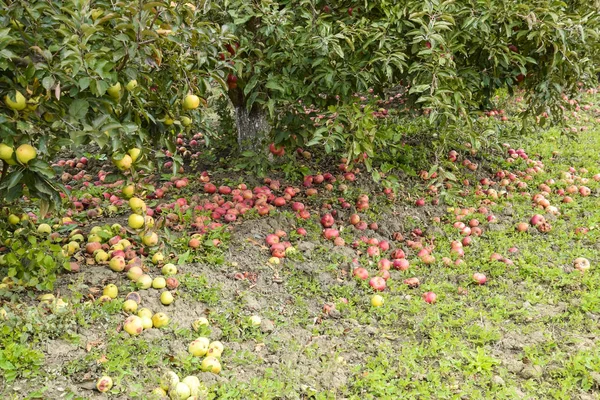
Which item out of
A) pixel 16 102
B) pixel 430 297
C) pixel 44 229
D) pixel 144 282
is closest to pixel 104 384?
pixel 144 282

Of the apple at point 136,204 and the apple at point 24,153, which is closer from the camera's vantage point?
the apple at point 24,153

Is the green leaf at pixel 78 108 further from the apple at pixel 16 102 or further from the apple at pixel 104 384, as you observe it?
the apple at pixel 104 384

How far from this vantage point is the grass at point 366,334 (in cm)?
288

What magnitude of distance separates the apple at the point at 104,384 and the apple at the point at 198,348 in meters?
0.49

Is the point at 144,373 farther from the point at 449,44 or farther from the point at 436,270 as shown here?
the point at 449,44

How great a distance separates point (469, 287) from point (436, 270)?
0.95 feet

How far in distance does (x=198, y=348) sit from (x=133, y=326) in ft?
1.24

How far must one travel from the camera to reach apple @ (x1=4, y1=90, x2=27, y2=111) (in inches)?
95.3

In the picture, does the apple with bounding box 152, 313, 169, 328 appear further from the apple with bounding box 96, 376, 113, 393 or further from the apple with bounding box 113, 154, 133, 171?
the apple with bounding box 113, 154, 133, 171

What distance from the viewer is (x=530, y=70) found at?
5.09m

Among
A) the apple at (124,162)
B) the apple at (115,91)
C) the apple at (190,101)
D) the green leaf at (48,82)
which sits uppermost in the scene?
the green leaf at (48,82)

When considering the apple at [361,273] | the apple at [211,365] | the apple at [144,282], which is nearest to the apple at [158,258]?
the apple at [144,282]

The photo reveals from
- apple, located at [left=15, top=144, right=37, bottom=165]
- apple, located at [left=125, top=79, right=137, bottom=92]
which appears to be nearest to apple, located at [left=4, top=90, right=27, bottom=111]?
apple, located at [left=15, top=144, right=37, bottom=165]

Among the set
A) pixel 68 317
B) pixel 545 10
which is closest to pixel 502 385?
pixel 68 317
